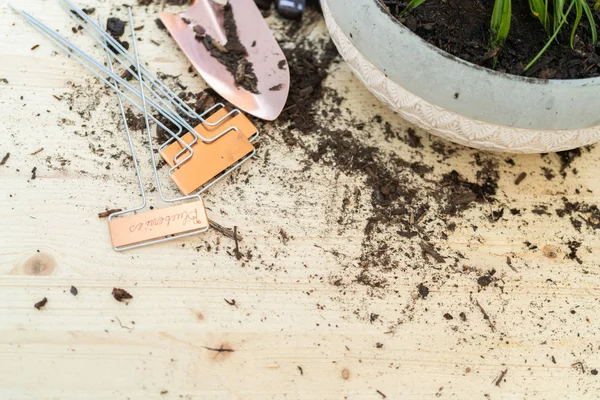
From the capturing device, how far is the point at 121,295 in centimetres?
89

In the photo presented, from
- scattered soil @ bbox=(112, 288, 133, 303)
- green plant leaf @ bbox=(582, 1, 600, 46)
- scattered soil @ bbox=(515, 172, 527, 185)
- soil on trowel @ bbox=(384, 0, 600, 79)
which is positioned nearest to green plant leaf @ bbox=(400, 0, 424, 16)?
soil on trowel @ bbox=(384, 0, 600, 79)

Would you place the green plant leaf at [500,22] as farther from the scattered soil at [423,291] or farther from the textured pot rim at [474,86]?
the scattered soil at [423,291]

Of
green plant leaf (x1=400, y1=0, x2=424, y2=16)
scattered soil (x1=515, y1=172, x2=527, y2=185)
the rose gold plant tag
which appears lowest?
the rose gold plant tag

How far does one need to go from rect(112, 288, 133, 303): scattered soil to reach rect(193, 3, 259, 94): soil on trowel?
429mm

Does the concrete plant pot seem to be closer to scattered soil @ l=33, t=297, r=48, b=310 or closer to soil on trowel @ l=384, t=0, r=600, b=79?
soil on trowel @ l=384, t=0, r=600, b=79

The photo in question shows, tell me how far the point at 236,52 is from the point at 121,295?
503 mm

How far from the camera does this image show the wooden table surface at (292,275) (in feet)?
2.83

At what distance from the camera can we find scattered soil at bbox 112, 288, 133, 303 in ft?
2.92

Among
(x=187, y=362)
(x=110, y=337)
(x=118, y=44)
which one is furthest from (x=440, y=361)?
(x=118, y=44)

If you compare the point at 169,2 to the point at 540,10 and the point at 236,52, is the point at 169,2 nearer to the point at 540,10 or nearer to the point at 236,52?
the point at 236,52

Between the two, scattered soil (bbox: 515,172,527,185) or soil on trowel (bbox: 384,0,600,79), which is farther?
scattered soil (bbox: 515,172,527,185)

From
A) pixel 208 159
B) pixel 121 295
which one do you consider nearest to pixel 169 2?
pixel 208 159

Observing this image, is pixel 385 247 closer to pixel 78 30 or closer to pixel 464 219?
pixel 464 219

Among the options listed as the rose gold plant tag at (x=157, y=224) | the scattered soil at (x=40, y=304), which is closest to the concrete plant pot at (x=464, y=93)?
the rose gold plant tag at (x=157, y=224)
